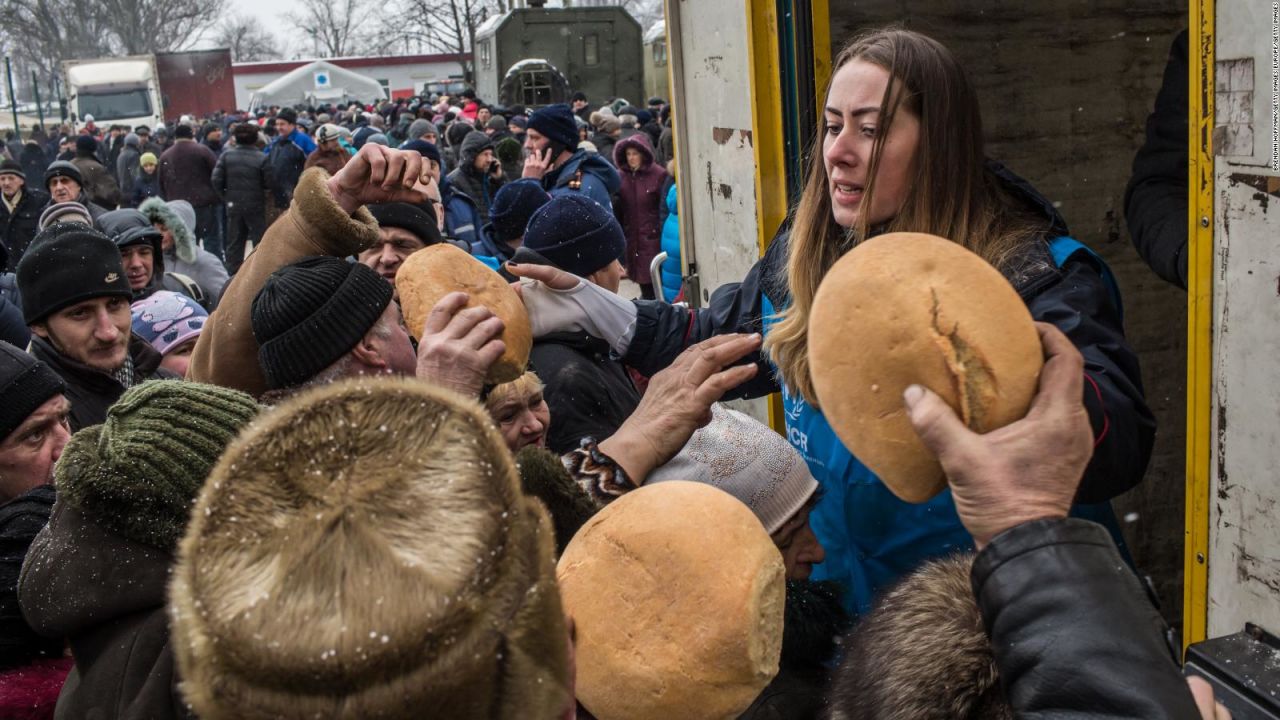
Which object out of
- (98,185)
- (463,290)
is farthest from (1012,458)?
(98,185)

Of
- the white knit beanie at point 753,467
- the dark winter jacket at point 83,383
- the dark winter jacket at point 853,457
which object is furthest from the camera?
the dark winter jacket at point 83,383

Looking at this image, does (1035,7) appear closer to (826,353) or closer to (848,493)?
(848,493)

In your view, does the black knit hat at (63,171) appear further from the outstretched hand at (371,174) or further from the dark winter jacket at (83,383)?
the outstretched hand at (371,174)

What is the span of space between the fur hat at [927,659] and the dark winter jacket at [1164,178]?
1.60 m

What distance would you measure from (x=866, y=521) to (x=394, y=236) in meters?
1.90

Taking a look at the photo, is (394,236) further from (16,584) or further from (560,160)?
(560,160)

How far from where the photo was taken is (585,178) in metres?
8.03

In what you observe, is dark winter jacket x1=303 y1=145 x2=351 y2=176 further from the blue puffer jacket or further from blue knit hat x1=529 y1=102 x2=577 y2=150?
the blue puffer jacket

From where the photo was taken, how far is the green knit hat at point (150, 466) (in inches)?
61.6

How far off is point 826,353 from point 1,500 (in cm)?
214

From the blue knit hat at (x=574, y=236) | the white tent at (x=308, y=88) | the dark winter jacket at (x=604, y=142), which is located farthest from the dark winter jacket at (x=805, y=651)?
the white tent at (x=308, y=88)

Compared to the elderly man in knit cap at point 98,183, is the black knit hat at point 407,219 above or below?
Result: below

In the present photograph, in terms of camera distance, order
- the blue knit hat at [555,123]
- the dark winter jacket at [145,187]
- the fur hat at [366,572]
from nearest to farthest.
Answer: the fur hat at [366,572] → the blue knit hat at [555,123] → the dark winter jacket at [145,187]

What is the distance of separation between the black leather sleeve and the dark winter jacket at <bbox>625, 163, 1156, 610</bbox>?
0.60 m
